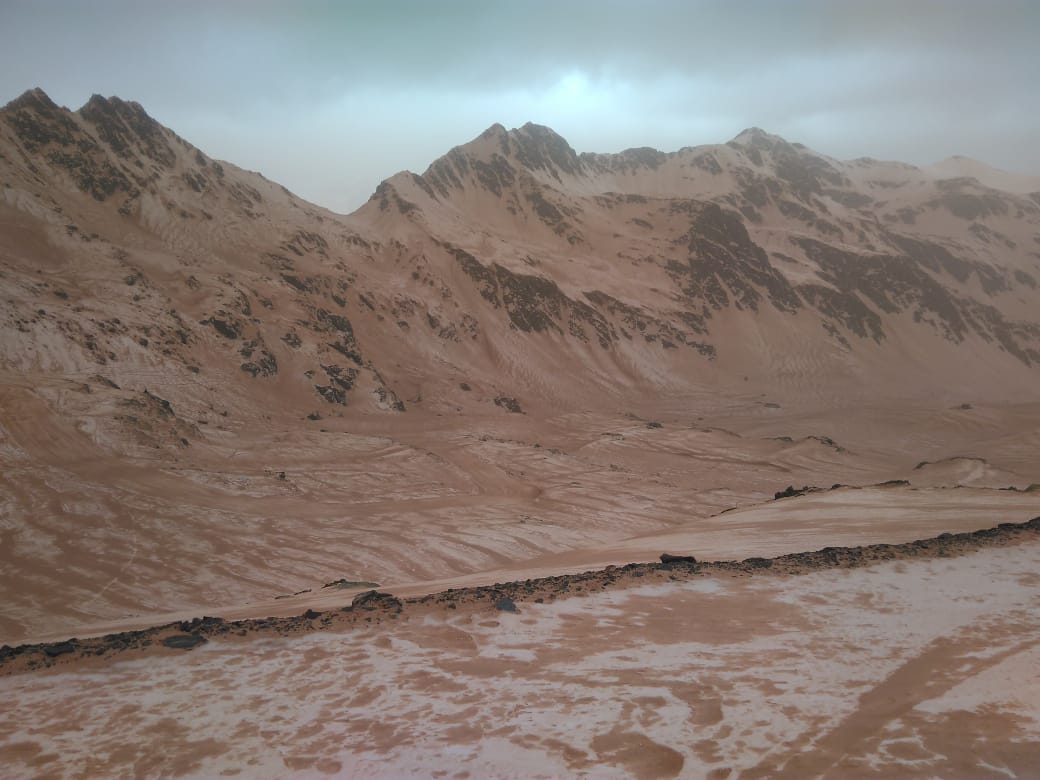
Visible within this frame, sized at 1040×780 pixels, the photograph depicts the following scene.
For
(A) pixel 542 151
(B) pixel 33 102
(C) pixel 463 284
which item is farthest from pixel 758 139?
(B) pixel 33 102

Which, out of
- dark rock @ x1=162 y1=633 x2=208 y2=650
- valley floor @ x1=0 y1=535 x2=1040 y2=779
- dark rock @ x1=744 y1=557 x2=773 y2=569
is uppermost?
dark rock @ x1=162 y1=633 x2=208 y2=650

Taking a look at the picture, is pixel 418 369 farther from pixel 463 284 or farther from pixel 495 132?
pixel 495 132

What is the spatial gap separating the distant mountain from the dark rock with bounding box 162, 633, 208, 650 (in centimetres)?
1687

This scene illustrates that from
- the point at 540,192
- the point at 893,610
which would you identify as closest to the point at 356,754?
the point at 893,610

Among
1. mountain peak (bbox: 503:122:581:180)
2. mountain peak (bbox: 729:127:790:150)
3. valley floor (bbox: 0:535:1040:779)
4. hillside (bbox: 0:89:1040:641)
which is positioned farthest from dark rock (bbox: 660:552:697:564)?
mountain peak (bbox: 729:127:790:150)

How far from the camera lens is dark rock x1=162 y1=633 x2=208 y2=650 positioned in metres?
6.05

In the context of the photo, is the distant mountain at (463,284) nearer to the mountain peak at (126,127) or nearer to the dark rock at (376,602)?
the mountain peak at (126,127)

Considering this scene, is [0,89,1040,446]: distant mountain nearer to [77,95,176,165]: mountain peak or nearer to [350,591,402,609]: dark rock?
[77,95,176,165]: mountain peak

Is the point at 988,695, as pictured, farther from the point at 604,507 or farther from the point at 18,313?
the point at 18,313

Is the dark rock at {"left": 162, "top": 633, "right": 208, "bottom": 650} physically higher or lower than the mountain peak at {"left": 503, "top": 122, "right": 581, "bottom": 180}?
lower

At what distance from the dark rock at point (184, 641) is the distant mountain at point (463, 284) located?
664 inches

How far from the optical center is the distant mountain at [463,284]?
31.8 metres

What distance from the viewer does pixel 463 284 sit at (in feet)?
190

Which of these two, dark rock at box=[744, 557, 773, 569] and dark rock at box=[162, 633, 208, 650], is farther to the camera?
dark rock at box=[744, 557, 773, 569]
